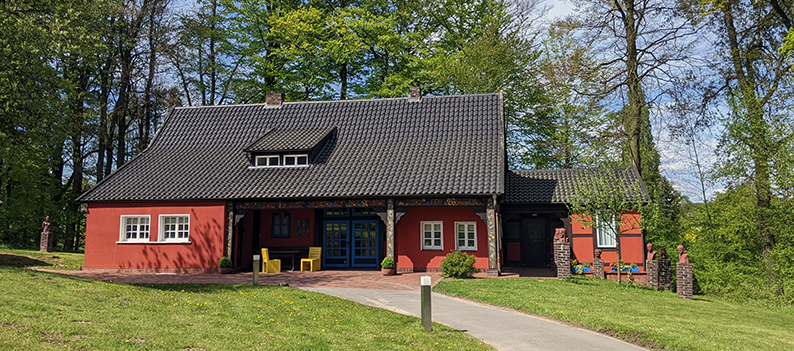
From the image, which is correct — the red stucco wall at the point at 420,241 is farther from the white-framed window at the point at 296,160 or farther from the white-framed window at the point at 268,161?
the white-framed window at the point at 268,161

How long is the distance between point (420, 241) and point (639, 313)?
29.4 ft

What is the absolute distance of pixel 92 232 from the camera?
20297 millimetres

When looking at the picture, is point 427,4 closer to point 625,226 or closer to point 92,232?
point 625,226

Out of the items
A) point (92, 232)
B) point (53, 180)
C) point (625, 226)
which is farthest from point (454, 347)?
point (53, 180)

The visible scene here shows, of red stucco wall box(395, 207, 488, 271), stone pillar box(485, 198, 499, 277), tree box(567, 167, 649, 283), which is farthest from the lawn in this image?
tree box(567, 167, 649, 283)

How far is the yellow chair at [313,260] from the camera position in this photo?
20.3m

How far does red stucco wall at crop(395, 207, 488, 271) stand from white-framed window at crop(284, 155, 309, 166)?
4594 mm

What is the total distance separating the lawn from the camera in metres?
7.02

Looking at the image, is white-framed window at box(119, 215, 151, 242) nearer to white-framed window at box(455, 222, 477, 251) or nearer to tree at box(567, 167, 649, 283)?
white-framed window at box(455, 222, 477, 251)

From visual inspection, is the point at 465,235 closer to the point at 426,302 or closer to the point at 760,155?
the point at 426,302

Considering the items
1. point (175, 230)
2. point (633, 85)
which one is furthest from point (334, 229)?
point (633, 85)

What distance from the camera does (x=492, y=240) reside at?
59.6 ft

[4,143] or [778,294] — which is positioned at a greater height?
[4,143]

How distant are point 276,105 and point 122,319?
18.3m
